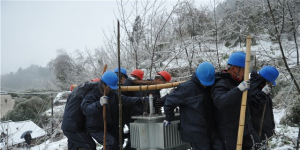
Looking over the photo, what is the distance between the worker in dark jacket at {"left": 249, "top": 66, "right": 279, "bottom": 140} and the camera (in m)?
3.57

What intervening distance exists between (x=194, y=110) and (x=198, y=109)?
0.06m

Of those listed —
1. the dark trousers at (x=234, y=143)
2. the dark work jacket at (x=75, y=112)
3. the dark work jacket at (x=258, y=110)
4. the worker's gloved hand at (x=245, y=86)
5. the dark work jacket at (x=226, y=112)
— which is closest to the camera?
the worker's gloved hand at (x=245, y=86)

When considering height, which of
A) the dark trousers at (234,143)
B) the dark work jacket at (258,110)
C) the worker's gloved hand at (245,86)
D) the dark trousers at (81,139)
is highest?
the worker's gloved hand at (245,86)

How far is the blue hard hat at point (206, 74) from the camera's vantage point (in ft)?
10.1

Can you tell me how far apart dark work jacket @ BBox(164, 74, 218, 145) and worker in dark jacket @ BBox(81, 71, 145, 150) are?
1.02 meters

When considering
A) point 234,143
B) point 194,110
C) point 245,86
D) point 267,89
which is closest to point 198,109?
point 194,110

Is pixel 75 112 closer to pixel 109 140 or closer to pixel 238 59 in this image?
pixel 109 140

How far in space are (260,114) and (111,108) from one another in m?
2.43

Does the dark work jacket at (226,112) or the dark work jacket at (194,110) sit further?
the dark work jacket at (194,110)

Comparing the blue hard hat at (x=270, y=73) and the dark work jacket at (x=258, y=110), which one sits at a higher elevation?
the blue hard hat at (x=270, y=73)

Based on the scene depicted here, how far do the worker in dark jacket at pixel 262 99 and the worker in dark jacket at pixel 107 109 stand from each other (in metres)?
1.77

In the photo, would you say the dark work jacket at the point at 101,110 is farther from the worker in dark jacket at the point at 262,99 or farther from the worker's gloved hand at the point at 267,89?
the worker's gloved hand at the point at 267,89

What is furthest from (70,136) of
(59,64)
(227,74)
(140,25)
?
(59,64)

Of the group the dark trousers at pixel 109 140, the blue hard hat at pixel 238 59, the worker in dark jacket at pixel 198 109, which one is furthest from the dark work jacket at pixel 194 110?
the dark trousers at pixel 109 140
